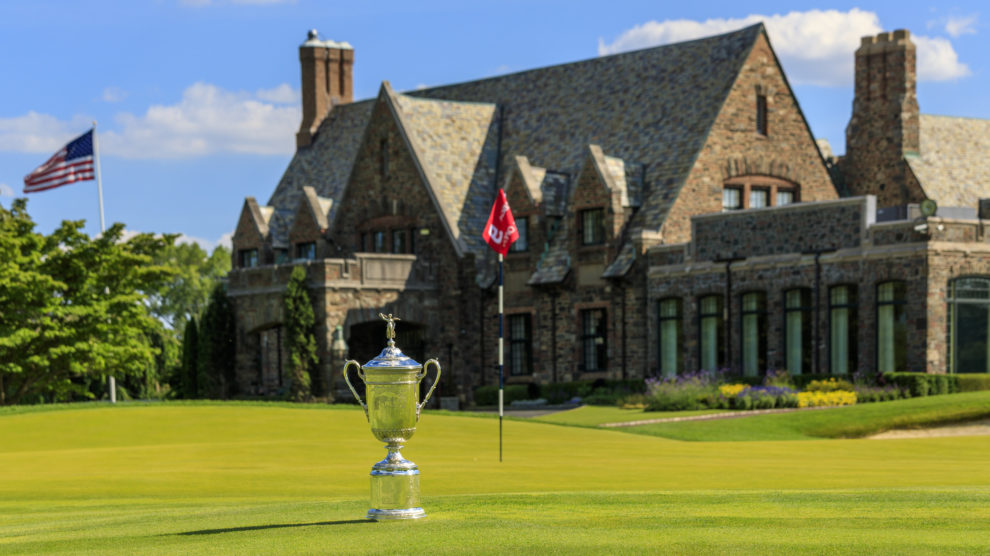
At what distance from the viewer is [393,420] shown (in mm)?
12422

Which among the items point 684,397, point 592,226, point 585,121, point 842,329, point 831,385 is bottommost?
point 684,397

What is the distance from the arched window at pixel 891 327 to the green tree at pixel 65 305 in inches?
949

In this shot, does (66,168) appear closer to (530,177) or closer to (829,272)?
(530,177)

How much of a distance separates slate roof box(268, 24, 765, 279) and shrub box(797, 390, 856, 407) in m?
10.6

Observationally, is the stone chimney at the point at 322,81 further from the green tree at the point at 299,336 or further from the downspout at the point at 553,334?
the downspout at the point at 553,334

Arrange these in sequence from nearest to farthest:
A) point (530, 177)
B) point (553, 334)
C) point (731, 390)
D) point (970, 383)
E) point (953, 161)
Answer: point (970, 383)
point (731, 390)
point (553, 334)
point (530, 177)
point (953, 161)

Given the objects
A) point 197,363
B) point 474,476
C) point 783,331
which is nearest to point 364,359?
point 197,363

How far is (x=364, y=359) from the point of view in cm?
5359

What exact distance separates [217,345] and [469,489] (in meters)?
37.8

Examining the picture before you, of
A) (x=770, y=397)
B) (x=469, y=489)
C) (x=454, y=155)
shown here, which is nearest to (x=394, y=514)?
(x=469, y=489)

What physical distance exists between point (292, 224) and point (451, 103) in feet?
29.1

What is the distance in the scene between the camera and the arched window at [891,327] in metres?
38.3

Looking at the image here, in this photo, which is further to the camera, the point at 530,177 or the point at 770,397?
the point at 530,177

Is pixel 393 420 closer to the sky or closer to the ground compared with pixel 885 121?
closer to the ground
